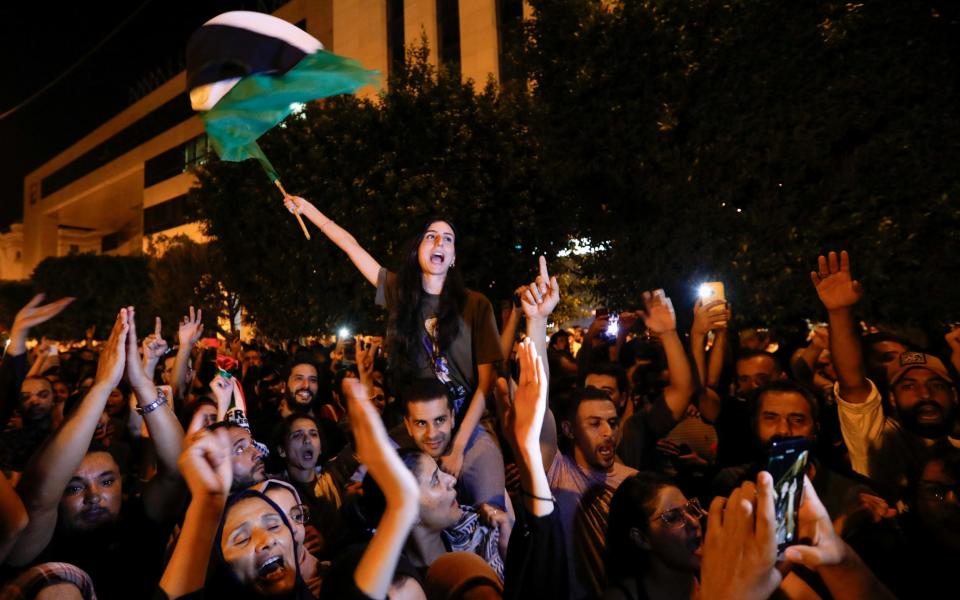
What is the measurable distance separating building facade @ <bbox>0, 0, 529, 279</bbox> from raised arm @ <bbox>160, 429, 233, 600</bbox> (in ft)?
40.4

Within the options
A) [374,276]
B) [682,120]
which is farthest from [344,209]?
[374,276]

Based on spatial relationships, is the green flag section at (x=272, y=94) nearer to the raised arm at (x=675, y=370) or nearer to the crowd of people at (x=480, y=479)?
the crowd of people at (x=480, y=479)

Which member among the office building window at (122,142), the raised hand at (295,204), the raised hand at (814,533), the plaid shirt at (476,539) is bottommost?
the plaid shirt at (476,539)

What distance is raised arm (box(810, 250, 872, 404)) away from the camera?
3639 mm

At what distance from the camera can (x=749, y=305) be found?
1002 centimetres

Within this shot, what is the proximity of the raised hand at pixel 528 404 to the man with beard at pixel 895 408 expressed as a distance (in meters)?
2.17

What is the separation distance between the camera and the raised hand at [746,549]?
165cm

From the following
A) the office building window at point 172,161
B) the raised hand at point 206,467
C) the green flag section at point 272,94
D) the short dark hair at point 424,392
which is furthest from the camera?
the office building window at point 172,161

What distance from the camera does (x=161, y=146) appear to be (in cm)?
4747

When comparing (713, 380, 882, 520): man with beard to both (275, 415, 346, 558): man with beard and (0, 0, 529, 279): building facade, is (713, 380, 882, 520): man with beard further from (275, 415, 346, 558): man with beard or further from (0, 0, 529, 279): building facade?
(0, 0, 529, 279): building facade

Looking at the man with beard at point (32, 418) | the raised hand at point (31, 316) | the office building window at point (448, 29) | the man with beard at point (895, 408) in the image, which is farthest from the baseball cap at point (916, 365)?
the office building window at point (448, 29)

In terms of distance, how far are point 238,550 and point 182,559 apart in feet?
0.57

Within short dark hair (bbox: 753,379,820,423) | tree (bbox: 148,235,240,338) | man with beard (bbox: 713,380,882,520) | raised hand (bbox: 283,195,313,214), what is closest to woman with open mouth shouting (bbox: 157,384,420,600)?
man with beard (bbox: 713,380,882,520)

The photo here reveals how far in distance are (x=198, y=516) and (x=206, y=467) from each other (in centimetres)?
16
